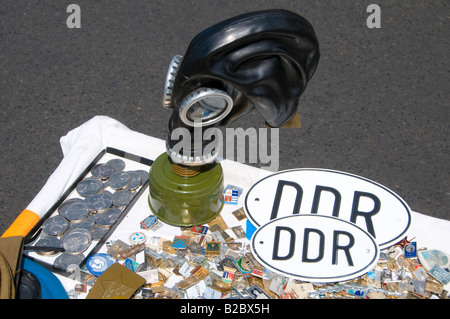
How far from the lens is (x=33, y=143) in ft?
9.11

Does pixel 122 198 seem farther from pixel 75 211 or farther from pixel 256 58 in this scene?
pixel 256 58

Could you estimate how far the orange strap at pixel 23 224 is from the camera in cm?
159

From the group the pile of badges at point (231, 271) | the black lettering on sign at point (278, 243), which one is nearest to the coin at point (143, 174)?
the pile of badges at point (231, 271)

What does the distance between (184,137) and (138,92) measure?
66.7 inches

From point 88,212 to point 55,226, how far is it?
0.38 feet

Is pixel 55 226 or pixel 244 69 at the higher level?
pixel 244 69

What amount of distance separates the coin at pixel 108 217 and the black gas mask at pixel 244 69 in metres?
0.44

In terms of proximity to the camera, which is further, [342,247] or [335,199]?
[335,199]

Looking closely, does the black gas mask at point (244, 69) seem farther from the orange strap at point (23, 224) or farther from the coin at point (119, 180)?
the orange strap at point (23, 224)

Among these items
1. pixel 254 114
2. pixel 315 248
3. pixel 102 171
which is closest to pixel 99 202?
pixel 102 171

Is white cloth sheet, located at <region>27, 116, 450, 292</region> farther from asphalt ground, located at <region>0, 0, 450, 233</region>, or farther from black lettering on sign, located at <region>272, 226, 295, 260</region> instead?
asphalt ground, located at <region>0, 0, 450, 233</region>

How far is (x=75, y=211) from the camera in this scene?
1696 mm
